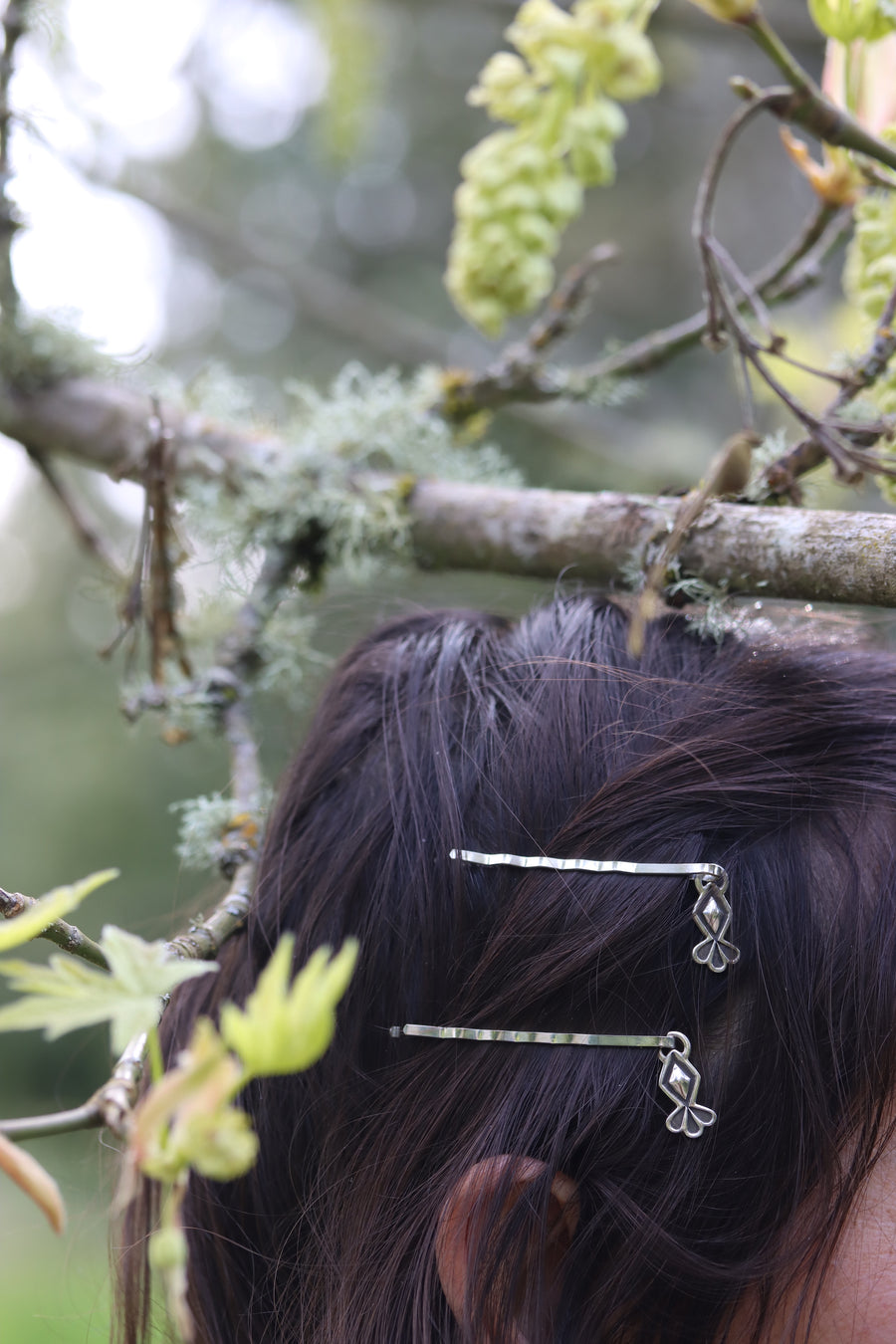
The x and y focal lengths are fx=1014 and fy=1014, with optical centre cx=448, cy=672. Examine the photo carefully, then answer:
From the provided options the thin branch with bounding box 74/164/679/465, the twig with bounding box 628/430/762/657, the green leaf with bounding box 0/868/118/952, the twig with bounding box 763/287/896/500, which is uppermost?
the thin branch with bounding box 74/164/679/465

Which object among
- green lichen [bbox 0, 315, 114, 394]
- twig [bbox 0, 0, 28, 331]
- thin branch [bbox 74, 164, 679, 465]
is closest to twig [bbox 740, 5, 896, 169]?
twig [bbox 0, 0, 28, 331]

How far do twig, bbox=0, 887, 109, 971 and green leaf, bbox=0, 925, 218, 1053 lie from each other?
0.05 m

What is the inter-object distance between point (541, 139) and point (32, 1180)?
748 mm

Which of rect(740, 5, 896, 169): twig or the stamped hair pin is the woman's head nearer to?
the stamped hair pin

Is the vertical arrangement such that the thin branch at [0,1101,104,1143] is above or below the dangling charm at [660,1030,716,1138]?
below

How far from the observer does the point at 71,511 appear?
93cm

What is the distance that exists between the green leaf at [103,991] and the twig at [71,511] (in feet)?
2.20

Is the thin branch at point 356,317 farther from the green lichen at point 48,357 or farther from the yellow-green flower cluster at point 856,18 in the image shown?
the yellow-green flower cluster at point 856,18

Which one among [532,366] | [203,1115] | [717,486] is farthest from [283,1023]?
[532,366]

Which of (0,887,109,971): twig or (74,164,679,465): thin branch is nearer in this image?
(0,887,109,971): twig

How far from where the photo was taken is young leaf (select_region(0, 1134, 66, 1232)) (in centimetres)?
25

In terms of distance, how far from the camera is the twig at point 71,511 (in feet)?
2.98

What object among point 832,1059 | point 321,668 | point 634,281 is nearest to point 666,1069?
point 832,1059

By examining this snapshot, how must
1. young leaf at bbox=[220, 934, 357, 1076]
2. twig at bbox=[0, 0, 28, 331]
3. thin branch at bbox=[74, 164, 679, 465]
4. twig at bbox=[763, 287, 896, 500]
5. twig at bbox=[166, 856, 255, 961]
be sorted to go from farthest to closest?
thin branch at bbox=[74, 164, 679, 465], twig at bbox=[0, 0, 28, 331], twig at bbox=[763, 287, 896, 500], twig at bbox=[166, 856, 255, 961], young leaf at bbox=[220, 934, 357, 1076]
